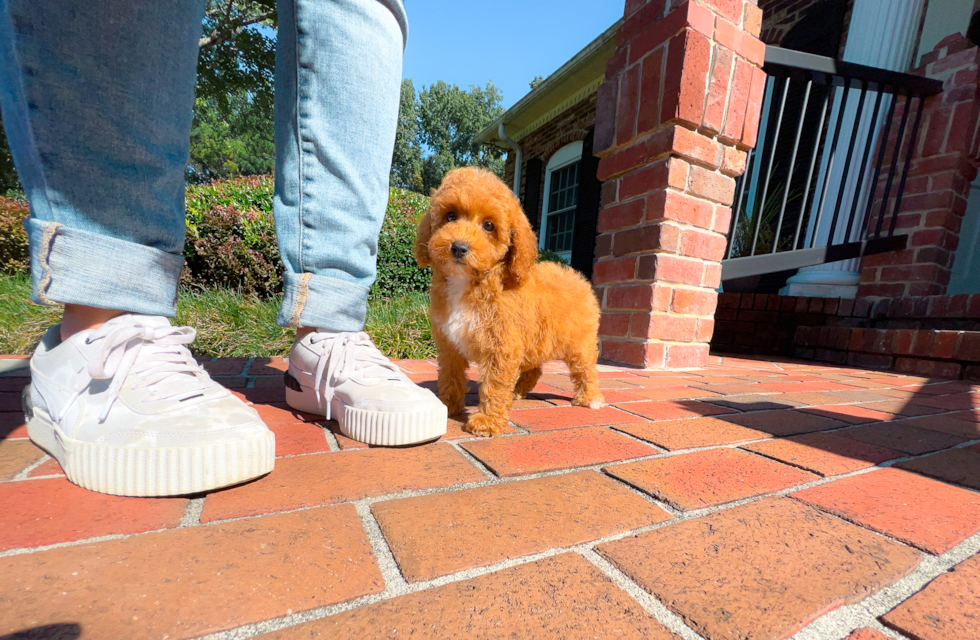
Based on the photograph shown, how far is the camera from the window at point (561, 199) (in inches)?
408

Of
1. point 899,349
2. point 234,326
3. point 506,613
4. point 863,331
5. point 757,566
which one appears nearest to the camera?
point 506,613

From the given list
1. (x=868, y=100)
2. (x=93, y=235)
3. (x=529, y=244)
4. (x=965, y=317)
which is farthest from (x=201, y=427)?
(x=868, y=100)

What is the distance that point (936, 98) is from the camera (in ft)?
13.7

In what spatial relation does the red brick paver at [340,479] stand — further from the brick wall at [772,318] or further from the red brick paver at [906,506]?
the brick wall at [772,318]

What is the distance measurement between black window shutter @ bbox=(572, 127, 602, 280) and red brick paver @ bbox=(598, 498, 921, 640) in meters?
8.44

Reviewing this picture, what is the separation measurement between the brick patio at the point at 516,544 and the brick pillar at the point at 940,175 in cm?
405

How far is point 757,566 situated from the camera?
75 centimetres

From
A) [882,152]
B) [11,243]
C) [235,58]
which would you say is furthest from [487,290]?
[235,58]

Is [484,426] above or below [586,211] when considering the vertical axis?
below

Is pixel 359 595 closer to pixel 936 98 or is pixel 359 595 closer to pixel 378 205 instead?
pixel 378 205

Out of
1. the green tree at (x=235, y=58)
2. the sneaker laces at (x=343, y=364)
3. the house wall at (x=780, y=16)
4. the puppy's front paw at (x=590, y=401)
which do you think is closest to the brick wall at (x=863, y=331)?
the puppy's front paw at (x=590, y=401)

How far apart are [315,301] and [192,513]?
764mm

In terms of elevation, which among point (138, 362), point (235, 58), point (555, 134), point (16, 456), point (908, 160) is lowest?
point (16, 456)

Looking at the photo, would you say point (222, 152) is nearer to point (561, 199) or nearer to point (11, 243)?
point (561, 199)
